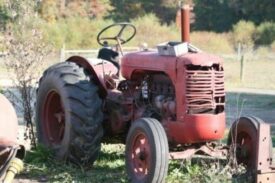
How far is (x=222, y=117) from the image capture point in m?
6.70

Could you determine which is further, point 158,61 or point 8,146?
Answer: point 158,61

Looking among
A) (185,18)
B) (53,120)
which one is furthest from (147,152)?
(53,120)

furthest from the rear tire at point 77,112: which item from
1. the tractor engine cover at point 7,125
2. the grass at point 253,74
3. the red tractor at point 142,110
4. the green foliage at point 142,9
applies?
the green foliage at point 142,9

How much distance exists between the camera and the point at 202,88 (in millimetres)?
6602

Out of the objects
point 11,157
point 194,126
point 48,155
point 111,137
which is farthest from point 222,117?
point 11,157

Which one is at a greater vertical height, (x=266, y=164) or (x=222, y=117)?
(x=222, y=117)

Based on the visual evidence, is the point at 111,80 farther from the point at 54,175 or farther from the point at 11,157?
the point at 11,157

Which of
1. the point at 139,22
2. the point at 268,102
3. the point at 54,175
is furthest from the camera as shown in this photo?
the point at 139,22

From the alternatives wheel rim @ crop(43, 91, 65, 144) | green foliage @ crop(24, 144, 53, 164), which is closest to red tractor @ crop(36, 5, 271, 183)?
wheel rim @ crop(43, 91, 65, 144)

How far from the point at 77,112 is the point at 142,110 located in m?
0.72

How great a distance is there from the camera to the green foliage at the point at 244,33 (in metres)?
51.9

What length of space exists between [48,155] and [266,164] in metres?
2.74

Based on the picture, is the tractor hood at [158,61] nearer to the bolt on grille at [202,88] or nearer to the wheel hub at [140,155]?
the bolt on grille at [202,88]

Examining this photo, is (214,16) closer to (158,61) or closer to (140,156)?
(158,61)
